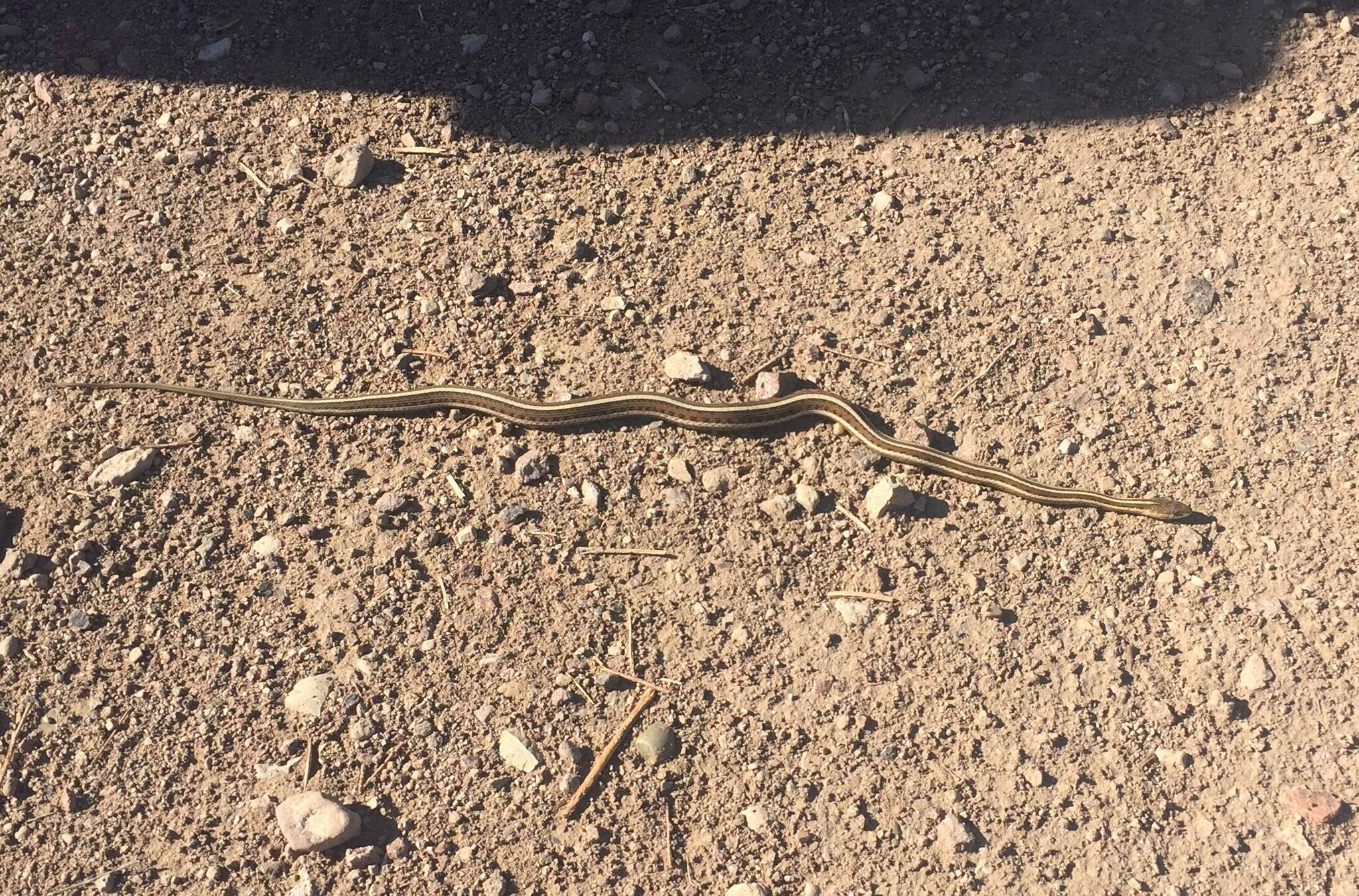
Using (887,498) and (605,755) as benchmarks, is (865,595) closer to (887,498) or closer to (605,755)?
(887,498)

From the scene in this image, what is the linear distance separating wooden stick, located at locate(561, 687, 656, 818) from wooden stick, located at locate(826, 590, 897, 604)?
37.1 inches

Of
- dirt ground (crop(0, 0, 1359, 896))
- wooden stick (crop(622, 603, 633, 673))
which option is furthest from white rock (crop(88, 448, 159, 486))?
wooden stick (crop(622, 603, 633, 673))

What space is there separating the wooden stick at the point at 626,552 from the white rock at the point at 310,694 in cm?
123

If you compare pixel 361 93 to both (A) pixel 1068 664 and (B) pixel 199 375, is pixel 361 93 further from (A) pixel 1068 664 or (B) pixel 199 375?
(A) pixel 1068 664

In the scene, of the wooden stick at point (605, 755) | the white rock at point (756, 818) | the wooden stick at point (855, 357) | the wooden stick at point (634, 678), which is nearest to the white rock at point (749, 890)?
the white rock at point (756, 818)

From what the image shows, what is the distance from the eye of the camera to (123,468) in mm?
4426

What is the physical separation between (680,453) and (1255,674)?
276 cm

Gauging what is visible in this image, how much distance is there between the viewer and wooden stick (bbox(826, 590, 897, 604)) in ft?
13.9

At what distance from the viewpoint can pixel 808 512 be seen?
4477 mm

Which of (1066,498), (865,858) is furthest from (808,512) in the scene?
(865,858)

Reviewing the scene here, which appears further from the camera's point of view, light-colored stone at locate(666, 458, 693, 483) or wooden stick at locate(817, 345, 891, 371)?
wooden stick at locate(817, 345, 891, 371)

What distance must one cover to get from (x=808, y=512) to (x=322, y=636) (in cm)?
230

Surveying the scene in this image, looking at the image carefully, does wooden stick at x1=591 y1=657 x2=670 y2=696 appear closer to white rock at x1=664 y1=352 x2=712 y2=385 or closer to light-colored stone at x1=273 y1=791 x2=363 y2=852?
light-colored stone at x1=273 y1=791 x2=363 y2=852

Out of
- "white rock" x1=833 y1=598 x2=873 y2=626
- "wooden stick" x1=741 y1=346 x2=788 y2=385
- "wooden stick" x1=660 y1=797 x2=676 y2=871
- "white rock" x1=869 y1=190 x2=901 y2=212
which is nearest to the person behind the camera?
"wooden stick" x1=660 y1=797 x2=676 y2=871
